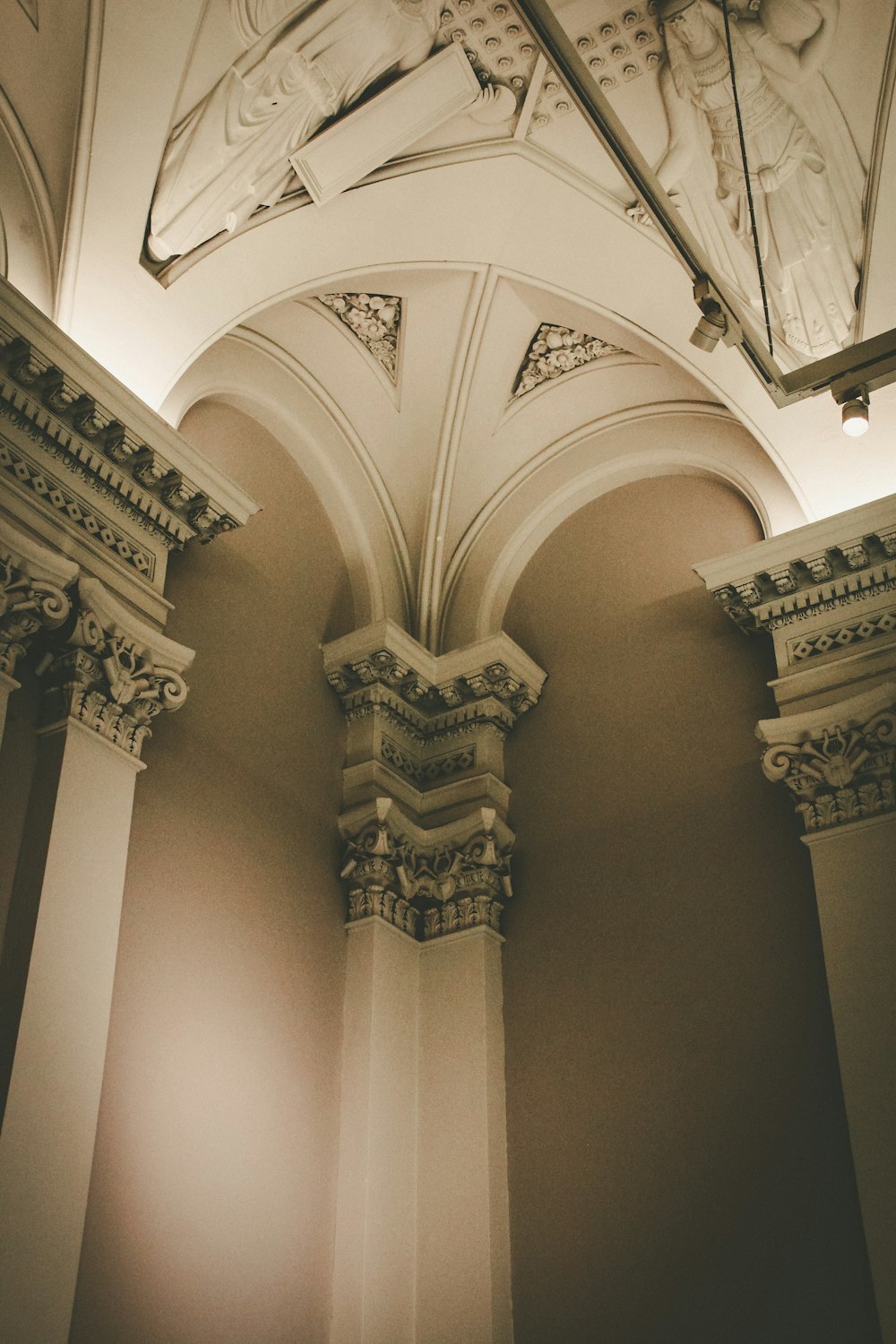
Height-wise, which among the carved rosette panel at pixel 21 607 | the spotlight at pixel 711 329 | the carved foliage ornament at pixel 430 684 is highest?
the carved foliage ornament at pixel 430 684

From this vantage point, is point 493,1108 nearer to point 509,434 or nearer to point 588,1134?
point 588,1134

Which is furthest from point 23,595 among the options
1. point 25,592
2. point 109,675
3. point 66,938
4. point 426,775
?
point 426,775

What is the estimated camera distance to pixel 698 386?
789cm

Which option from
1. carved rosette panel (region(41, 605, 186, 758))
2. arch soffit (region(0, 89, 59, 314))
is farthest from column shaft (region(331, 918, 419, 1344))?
arch soffit (region(0, 89, 59, 314))

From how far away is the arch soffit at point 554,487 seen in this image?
7.91 metres

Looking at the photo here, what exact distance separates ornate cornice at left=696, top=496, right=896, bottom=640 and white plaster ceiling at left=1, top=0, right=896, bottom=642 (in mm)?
405

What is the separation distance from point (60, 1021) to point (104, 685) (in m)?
1.41

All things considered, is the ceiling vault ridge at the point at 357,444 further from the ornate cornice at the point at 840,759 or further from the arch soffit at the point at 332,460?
the ornate cornice at the point at 840,759

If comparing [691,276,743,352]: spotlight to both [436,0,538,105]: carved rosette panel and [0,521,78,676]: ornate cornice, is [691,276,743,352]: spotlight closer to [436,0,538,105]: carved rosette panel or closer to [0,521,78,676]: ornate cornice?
[436,0,538,105]: carved rosette panel

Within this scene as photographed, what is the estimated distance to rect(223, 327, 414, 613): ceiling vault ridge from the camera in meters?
7.80

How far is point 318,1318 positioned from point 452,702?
3.21 metres

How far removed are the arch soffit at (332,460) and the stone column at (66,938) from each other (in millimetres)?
1976

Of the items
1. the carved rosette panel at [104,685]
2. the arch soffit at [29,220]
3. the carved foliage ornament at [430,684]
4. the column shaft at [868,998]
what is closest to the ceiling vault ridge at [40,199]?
the arch soffit at [29,220]

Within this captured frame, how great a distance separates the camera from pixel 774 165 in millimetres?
6680
